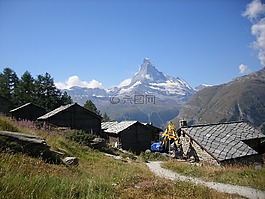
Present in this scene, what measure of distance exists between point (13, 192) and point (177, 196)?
451 cm

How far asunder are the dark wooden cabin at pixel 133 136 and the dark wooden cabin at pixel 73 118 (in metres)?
3.49

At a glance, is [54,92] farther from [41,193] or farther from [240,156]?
[41,193]

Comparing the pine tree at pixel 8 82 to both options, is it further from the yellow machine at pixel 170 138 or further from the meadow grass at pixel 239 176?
the meadow grass at pixel 239 176

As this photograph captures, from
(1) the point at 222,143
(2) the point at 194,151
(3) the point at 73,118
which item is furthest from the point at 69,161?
(3) the point at 73,118

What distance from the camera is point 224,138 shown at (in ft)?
86.6

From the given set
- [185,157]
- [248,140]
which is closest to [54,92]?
[185,157]

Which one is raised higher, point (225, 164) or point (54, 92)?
point (54, 92)

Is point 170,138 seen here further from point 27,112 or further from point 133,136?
point 27,112

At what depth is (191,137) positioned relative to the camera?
2667 cm

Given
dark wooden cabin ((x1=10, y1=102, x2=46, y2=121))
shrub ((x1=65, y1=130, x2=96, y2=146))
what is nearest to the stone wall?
shrub ((x1=65, y1=130, x2=96, y2=146))

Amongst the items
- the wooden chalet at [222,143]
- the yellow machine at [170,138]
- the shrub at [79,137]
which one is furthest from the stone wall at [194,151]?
the shrub at [79,137]

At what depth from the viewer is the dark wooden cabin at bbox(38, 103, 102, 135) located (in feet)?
112

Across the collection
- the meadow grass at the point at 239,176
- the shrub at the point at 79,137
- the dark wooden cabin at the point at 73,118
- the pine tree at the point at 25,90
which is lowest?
the meadow grass at the point at 239,176

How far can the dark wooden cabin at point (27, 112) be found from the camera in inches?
1556
